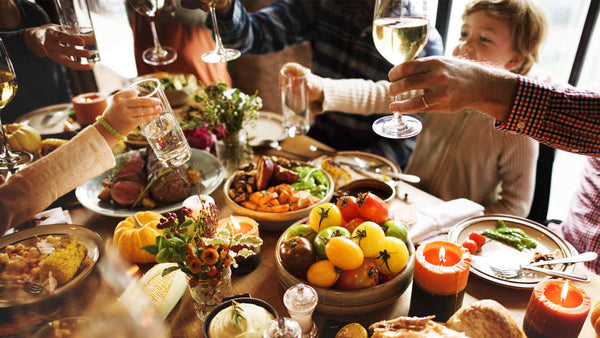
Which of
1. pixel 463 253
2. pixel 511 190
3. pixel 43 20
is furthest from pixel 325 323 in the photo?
pixel 43 20

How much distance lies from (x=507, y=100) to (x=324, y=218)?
1.78ft

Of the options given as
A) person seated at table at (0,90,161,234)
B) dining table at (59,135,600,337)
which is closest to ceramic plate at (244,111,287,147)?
dining table at (59,135,600,337)

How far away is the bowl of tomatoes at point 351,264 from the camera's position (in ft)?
2.96

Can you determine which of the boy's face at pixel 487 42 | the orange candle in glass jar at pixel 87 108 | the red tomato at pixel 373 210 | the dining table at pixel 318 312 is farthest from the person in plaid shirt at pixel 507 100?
the orange candle in glass jar at pixel 87 108

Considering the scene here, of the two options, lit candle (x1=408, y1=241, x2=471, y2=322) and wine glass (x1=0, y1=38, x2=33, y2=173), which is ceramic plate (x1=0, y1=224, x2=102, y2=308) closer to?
wine glass (x1=0, y1=38, x2=33, y2=173)

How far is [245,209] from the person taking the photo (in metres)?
1.25

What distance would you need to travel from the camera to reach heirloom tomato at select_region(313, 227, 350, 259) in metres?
0.96

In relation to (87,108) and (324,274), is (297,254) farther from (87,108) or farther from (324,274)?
(87,108)

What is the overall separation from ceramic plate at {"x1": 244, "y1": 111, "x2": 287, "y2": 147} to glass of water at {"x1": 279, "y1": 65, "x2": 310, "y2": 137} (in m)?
0.20

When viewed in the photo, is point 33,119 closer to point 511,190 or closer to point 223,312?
point 223,312

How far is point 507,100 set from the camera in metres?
0.96

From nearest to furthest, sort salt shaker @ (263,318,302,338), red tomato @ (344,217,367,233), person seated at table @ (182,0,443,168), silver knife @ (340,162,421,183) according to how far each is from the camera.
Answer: salt shaker @ (263,318,302,338), red tomato @ (344,217,367,233), silver knife @ (340,162,421,183), person seated at table @ (182,0,443,168)

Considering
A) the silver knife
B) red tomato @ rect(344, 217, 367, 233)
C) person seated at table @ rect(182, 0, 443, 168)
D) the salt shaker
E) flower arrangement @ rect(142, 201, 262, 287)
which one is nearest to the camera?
the salt shaker

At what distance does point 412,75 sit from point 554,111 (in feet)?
Answer: 1.35
